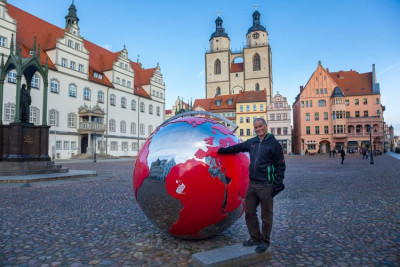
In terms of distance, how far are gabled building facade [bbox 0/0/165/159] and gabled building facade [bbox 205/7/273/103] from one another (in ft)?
109

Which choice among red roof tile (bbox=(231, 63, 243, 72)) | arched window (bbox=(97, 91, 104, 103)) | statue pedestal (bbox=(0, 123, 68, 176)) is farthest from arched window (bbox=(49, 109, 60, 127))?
red roof tile (bbox=(231, 63, 243, 72))

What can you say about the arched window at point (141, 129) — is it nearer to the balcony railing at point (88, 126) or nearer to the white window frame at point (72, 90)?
the balcony railing at point (88, 126)

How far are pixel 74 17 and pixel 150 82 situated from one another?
16952 mm

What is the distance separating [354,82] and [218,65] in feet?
122

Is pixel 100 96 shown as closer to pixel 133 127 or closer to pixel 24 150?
pixel 133 127

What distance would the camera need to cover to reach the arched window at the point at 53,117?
35000 mm

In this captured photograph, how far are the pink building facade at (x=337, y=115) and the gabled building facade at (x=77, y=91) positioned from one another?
34.9m

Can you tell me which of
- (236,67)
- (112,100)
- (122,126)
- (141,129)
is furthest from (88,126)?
(236,67)

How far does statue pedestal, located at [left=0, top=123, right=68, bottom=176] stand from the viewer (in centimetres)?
1347

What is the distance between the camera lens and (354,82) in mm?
62594

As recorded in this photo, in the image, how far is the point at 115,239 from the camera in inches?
172

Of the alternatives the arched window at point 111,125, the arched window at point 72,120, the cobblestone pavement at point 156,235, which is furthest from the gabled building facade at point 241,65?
the cobblestone pavement at point 156,235

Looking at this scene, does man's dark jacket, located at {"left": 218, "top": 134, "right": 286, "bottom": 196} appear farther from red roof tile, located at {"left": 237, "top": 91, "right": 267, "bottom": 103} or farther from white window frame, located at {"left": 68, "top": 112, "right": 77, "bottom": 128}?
red roof tile, located at {"left": 237, "top": 91, "right": 267, "bottom": 103}

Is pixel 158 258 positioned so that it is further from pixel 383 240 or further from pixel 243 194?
pixel 383 240
